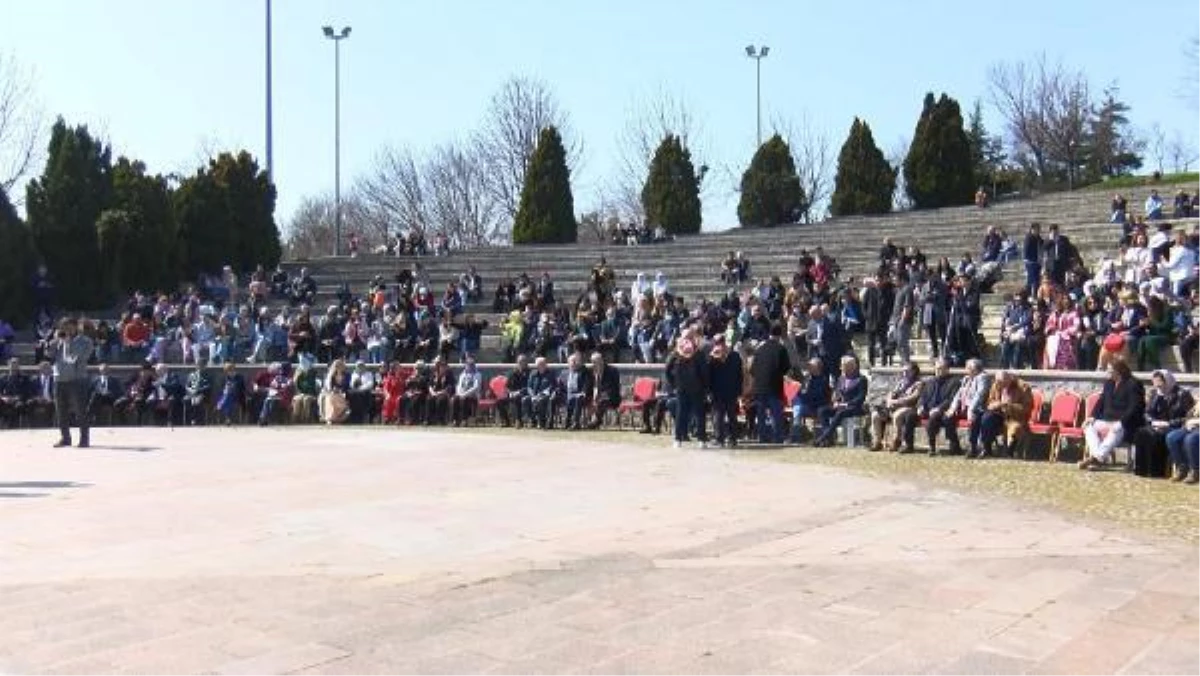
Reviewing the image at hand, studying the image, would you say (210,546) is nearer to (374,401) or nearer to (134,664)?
(134,664)

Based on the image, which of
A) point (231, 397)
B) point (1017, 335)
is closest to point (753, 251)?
point (231, 397)

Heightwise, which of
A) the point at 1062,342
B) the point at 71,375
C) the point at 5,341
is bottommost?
the point at 71,375

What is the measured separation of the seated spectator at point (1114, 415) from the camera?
577 inches

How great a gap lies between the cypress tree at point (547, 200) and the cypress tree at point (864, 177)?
10604 mm

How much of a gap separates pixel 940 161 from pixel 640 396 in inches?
1138

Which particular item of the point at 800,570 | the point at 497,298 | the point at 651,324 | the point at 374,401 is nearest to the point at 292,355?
the point at 374,401

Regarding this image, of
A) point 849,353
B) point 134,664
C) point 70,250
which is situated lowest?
point 134,664

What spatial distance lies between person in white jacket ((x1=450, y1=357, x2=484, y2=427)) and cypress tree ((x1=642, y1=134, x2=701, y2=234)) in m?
25.6

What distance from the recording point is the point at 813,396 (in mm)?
18688

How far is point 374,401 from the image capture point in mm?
24969

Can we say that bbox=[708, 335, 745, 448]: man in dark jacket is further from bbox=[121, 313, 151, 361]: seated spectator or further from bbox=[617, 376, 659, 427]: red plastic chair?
bbox=[121, 313, 151, 361]: seated spectator

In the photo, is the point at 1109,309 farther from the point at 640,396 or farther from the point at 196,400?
the point at 196,400

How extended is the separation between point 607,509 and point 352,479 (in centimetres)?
397

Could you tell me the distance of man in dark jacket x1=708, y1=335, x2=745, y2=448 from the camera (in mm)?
18156
